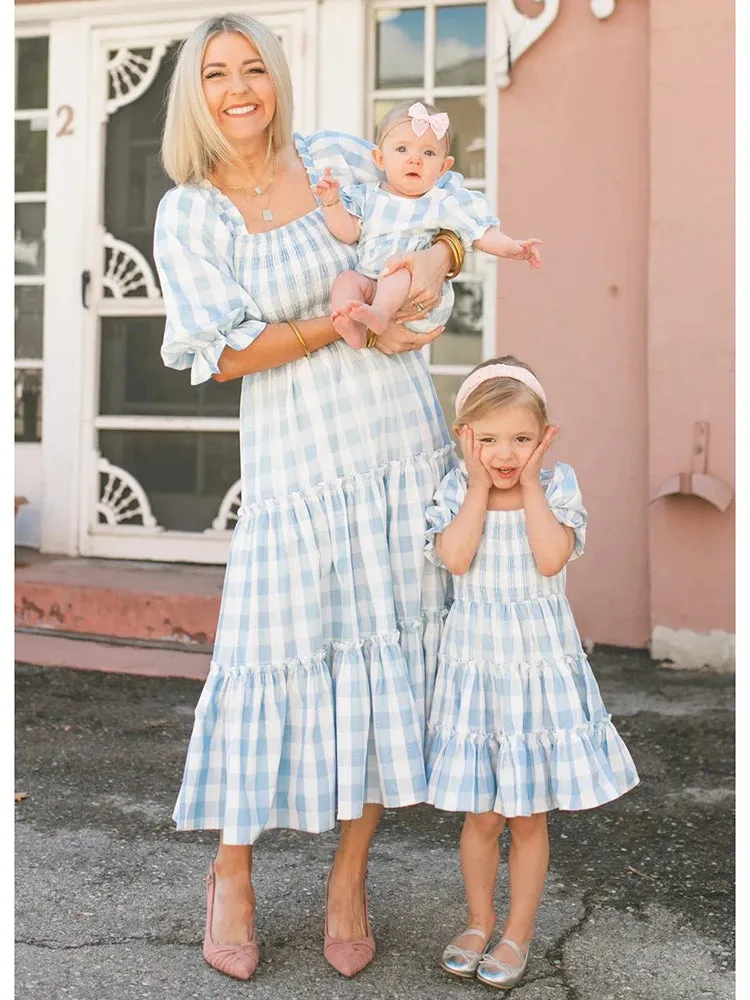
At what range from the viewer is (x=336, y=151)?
104 inches

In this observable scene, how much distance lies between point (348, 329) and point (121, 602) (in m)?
3.14

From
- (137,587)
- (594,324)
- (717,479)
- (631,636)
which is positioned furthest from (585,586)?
(137,587)

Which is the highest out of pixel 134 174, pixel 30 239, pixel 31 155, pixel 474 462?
pixel 31 155

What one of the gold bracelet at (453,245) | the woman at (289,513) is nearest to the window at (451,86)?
the gold bracelet at (453,245)

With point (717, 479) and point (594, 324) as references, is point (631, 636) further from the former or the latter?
point (594, 324)

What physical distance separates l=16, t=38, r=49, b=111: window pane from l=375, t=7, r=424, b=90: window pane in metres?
1.77

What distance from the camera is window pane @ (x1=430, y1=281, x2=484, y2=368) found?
5461mm

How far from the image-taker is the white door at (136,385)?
19.2 ft

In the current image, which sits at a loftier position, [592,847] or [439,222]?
[439,222]

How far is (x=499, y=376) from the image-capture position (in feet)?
8.21

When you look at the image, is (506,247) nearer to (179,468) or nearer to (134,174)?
(179,468)

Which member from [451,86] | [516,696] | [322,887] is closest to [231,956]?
[322,887]

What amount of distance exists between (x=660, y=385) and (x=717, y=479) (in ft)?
1.47

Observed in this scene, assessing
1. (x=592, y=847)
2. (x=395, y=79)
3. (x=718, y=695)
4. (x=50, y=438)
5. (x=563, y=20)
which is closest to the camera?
(x=592, y=847)
